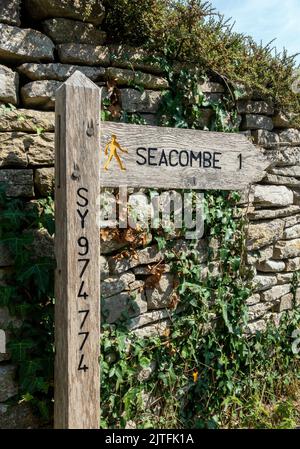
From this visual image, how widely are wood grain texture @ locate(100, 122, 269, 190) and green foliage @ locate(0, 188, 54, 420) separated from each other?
624 mm

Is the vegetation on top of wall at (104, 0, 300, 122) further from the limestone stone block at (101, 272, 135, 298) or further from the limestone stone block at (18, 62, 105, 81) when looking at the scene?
the limestone stone block at (101, 272, 135, 298)

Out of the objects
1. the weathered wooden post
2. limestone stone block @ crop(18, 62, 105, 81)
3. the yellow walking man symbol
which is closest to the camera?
the weathered wooden post

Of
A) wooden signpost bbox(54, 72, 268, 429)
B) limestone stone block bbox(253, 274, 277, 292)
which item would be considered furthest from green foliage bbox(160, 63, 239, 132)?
limestone stone block bbox(253, 274, 277, 292)

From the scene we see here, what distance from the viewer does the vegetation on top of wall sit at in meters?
2.93

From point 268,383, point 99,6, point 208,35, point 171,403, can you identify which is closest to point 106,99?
Answer: point 99,6

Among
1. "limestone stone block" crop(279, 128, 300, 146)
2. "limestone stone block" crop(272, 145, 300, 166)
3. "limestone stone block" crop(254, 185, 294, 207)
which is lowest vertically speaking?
"limestone stone block" crop(254, 185, 294, 207)

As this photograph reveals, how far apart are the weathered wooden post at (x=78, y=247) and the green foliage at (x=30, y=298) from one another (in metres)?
0.40

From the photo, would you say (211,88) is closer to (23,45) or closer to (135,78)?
(135,78)

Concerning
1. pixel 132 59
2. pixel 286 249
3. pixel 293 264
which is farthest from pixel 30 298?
pixel 293 264

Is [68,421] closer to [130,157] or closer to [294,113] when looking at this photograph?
[130,157]

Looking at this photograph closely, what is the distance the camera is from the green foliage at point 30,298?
7.90ft

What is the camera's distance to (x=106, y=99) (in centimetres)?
284

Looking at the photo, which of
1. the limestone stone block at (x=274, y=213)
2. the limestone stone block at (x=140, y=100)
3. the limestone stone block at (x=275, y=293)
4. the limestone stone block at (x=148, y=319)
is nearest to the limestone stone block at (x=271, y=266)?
the limestone stone block at (x=275, y=293)

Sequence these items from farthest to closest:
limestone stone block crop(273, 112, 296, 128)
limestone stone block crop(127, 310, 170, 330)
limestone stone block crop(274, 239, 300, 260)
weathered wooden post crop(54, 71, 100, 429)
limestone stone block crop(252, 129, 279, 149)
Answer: limestone stone block crop(274, 239, 300, 260) → limestone stone block crop(273, 112, 296, 128) → limestone stone block crop(252, 129, 279, 149) → limestone stone block crop(127, 310, 170, 330) → weathered wooden post crop(54, 71, 100, 429)
